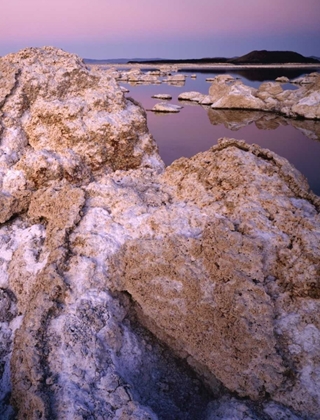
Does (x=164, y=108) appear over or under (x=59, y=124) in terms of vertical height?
under

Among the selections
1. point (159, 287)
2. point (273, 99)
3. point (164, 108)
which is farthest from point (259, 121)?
point (159, 287)

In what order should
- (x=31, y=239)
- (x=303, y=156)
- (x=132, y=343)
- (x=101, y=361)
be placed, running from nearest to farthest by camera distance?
(x=101, y=361), (x=132, y=343), (x=31, y=239), (x=303, y=156)

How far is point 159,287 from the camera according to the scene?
1.48 m

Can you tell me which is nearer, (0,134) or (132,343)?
(132,343)

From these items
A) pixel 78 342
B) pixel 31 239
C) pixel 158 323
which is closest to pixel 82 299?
pixel 78 342

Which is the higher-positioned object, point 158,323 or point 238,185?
point 238,185

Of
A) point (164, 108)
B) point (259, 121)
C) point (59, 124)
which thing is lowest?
point (259, 121)

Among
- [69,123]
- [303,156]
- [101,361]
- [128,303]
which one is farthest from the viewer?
[303,156]

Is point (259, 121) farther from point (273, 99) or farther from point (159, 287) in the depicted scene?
point (159, 287)

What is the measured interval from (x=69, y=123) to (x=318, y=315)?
2043 millimetres

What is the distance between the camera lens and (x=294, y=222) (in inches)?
65.2

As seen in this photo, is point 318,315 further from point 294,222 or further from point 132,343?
point 132,343

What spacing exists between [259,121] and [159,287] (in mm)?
14789

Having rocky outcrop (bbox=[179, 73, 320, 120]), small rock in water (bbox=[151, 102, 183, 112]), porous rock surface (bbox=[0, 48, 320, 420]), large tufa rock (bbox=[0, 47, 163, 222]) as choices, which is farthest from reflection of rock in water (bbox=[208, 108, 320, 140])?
porous rock surface (bbox=[0, 48, 320, 420])
